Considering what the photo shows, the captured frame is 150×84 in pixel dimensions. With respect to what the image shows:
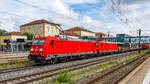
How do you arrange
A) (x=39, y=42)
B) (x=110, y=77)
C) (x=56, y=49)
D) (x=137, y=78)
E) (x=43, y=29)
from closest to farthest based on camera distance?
(x=137, y=78)
(x=110, y=77)
(x=39, y=42)
(x=56, y=49)
(x=43, y=29)

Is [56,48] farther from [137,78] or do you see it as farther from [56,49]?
[137,78]

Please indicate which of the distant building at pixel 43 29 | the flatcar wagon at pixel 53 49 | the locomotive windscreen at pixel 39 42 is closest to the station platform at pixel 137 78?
the flatcar wagon at pixel 53 49

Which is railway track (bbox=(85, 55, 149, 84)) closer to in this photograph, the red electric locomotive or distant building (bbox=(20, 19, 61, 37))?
the red electric locomotive

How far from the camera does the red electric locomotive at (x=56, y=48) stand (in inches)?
607

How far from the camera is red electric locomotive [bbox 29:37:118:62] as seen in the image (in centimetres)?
1542

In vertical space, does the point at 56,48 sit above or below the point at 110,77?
above

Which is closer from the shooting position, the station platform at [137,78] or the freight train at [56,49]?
the station platform at [137,78]

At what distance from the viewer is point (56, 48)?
55.3 ft

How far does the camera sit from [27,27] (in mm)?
73750

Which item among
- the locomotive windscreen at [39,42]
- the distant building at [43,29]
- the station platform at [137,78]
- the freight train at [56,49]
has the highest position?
the distant building at [43,29]

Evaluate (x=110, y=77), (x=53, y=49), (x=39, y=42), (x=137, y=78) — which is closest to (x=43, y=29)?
(x=39, y=42)

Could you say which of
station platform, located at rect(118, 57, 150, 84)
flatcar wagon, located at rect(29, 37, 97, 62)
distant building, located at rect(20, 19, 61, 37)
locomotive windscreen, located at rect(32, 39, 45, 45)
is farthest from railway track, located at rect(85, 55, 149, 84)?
A: distant building, located at rect(20, 19, 61, 37)

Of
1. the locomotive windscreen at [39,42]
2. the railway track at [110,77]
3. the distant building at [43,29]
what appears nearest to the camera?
the railway track at [110,77]

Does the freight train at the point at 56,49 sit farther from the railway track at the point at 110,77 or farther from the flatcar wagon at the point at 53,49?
the railway track at the point at 110,77
